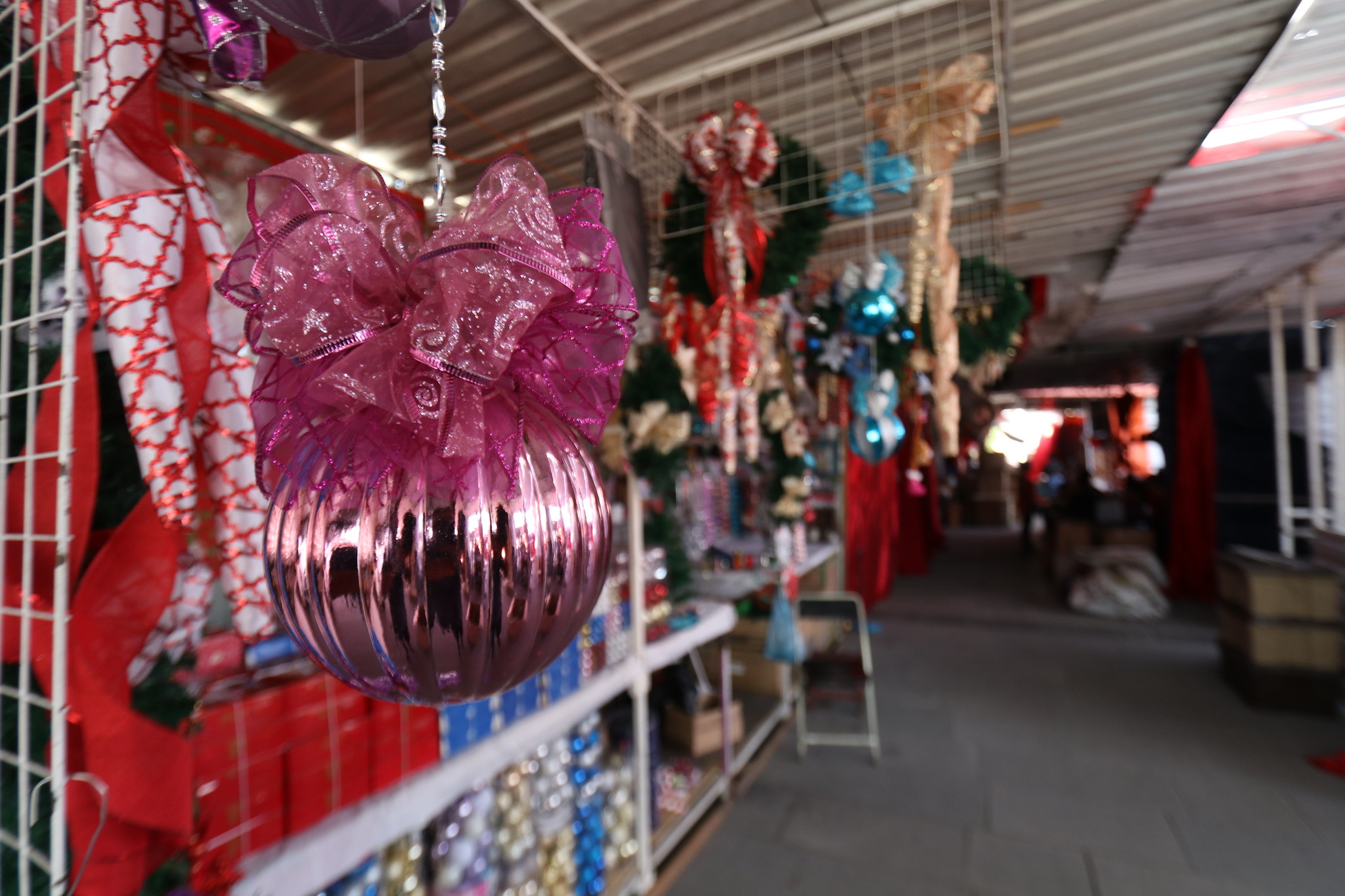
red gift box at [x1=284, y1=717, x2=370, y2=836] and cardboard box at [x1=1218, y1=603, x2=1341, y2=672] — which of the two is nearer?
red gift box at [x1=284, y1=717, x2=370, y2=836]

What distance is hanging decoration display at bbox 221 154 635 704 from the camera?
484mm

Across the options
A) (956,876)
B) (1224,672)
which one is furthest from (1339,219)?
Result: (956,876)

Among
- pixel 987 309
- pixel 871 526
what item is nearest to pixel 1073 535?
pixel 871 526

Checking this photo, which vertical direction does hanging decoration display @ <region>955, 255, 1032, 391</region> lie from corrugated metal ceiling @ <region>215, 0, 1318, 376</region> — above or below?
below

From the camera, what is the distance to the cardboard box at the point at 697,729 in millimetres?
3031

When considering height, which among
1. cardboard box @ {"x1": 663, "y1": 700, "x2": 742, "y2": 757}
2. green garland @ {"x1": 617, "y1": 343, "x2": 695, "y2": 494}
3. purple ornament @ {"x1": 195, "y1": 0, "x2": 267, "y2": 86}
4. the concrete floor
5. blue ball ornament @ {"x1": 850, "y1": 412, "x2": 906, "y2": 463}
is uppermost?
purple ornament @ {"x1": 195, "y1": 0, "x2": 267, "y2": 86}

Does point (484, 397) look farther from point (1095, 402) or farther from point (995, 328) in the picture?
point (1095, 402)

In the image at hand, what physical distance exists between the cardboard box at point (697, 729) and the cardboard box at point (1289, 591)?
3.59m

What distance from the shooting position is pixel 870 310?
2242mm

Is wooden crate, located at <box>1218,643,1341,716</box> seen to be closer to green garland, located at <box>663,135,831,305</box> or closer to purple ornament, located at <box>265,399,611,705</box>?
green garland, located at <box>663,135,831,305</box>

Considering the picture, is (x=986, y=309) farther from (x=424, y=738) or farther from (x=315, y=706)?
(x=315, y=706)

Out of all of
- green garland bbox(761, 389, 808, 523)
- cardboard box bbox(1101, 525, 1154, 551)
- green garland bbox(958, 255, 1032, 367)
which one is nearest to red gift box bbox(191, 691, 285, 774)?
green garland bbox(761, 389, 808, 523)

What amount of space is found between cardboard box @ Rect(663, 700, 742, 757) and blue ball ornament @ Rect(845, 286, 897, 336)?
6.55 feet

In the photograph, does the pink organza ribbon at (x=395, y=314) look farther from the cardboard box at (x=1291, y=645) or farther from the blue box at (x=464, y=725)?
the cardboard box at (x=1291, y=645)
